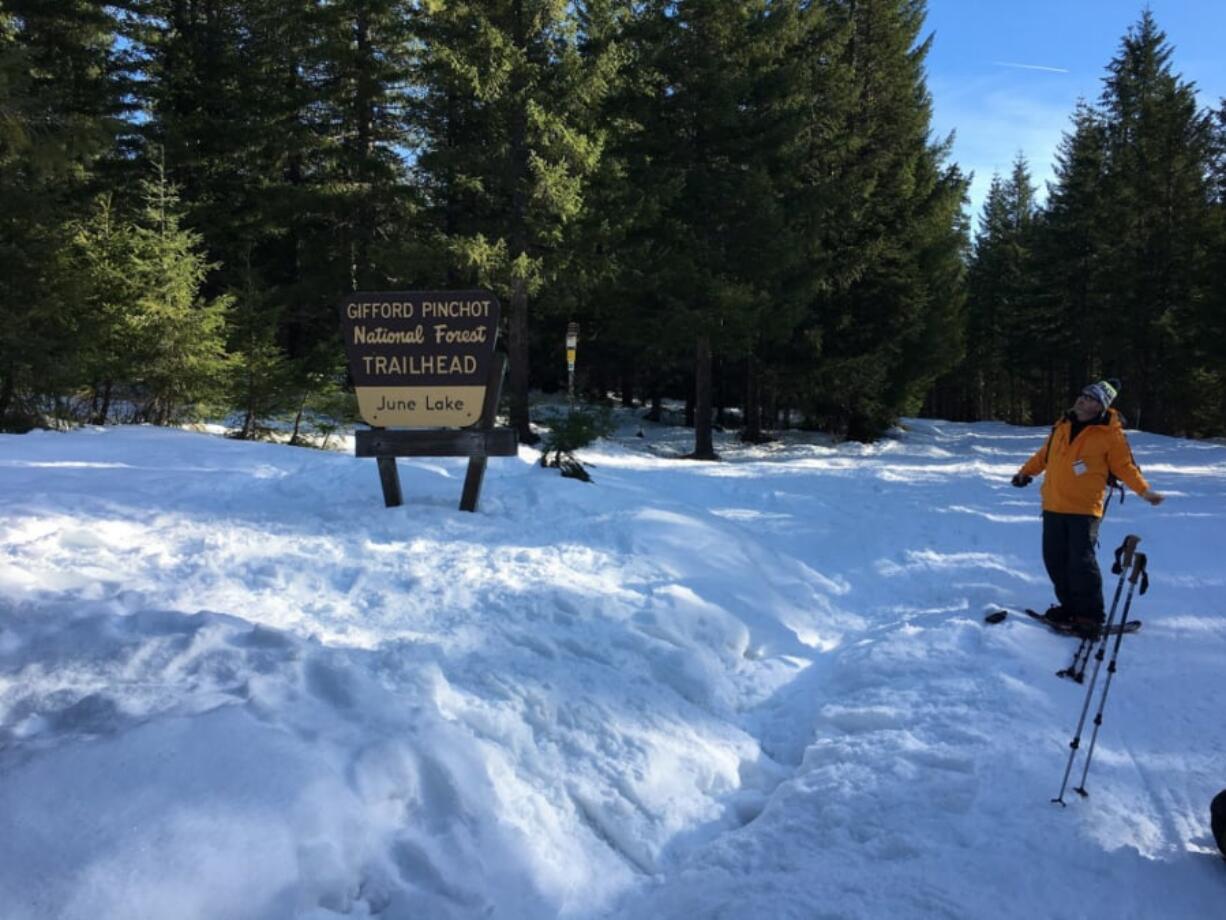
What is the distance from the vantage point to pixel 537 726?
4012 mm

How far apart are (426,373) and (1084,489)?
590cm

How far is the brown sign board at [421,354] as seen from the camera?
24.3 feet

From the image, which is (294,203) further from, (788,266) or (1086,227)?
(1086,227)

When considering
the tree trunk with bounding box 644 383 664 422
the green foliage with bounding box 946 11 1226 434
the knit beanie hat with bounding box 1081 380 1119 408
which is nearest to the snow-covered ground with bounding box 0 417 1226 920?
the knit beanie hat with bounding box 1081 380 1119 408

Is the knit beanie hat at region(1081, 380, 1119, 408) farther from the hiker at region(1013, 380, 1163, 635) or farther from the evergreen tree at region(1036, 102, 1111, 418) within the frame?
the evergreen tree at region(1036, 102, 1111, 418)

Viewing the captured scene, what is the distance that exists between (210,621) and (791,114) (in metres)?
18.3

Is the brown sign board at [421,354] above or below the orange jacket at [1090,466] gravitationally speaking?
above

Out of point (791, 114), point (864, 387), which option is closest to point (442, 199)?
point (791, 114)

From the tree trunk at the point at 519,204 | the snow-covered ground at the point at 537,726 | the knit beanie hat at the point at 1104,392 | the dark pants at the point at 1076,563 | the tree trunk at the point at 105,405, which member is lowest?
the snow-covered ground at the point at 537,726

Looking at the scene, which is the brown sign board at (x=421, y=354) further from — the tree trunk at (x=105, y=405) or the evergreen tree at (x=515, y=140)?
the tree trunk at (x=105, y=405)

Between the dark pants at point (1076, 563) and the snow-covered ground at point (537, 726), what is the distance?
49 cm

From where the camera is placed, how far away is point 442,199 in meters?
19.4

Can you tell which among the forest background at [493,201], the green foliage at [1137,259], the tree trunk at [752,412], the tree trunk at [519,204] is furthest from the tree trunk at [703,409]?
the green foliage at [1137,259]

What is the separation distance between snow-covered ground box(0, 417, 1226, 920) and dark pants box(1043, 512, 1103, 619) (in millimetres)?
488
